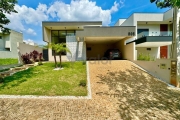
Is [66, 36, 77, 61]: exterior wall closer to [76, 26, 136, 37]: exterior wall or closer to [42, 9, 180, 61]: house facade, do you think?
[42, 9, 180, 61]: house facade

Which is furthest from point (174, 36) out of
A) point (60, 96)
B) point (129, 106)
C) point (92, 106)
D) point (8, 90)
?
point (8, 90)

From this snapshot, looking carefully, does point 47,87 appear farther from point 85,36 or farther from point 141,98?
point 85,36

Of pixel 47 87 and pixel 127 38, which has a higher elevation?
pixel 127 38

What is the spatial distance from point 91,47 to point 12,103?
1662 cm

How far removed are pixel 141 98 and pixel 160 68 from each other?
4476mm

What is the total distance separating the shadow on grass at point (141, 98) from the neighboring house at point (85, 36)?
15.7 feet

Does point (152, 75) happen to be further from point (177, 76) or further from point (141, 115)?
point (141, 115)

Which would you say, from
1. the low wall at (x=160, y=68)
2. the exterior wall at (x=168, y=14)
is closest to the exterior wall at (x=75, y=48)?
the low wall at (x=160, y=68)

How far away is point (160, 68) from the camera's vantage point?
8.36 metres

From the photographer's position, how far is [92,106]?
4.45 metres

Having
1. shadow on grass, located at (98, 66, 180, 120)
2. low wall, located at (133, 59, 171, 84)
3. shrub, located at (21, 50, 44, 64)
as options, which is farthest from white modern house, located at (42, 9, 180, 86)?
shrub, located at (21, 50, 44, 64)

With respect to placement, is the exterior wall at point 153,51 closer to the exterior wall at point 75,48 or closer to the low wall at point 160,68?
the low wall at point 160,68

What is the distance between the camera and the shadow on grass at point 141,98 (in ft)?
13.3

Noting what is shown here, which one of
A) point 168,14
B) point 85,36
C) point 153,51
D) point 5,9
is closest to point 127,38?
point 85,36
